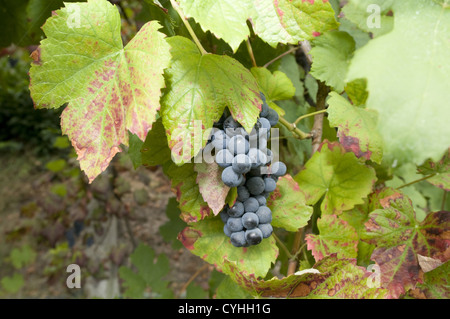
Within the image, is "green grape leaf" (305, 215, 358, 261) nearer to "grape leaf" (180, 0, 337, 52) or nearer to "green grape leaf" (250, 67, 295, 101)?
"green grape leaf" (250, 67, 295, 101)

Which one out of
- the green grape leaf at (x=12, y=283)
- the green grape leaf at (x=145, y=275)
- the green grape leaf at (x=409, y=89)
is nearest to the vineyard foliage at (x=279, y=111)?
the green grape leaf at (x=409, y=89)

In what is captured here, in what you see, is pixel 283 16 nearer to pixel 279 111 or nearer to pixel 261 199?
pixel 279 111

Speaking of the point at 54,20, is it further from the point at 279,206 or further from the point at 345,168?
the point at 345,168

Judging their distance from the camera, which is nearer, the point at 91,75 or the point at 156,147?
the point at 91,75

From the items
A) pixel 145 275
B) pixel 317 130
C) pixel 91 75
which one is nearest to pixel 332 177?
pixel 317 130

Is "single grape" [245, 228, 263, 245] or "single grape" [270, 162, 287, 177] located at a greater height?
"single grape" [270, 162, 287, 177]

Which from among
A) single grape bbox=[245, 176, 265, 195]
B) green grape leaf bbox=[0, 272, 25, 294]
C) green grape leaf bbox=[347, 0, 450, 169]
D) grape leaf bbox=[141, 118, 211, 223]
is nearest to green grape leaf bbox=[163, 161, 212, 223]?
grape leaf bbox=[141, 118, 211, 223]
